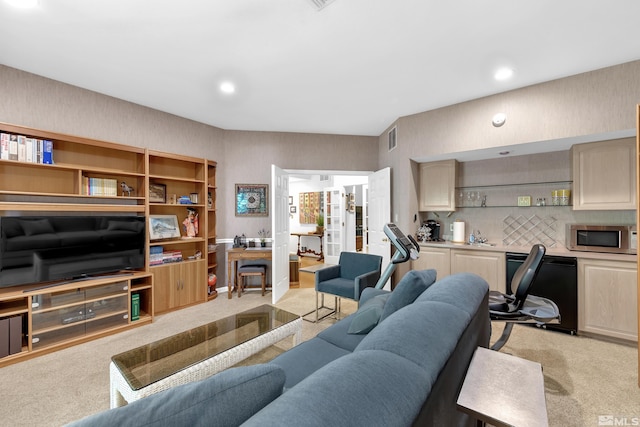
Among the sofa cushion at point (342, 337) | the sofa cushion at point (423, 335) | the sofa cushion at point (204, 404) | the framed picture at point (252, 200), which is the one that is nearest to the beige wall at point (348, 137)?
the framed picture at point (252, 200)

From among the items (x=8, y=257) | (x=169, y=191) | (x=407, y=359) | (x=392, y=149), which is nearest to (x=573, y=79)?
(x=392, y=149)

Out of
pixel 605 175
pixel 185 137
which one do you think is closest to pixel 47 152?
pixel 185 137

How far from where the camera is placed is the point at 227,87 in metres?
3.13

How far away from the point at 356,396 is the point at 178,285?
3741 mm

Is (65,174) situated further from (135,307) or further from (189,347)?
(189,347)

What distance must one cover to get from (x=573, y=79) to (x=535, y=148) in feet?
2.53

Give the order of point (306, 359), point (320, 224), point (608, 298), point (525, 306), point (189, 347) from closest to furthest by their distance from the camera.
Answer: point (306, 359), point (189, 347), point (525, 306), point (608, 298), point (320, 224)

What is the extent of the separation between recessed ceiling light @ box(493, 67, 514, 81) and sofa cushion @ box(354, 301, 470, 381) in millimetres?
2640

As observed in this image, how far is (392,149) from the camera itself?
4.34 m

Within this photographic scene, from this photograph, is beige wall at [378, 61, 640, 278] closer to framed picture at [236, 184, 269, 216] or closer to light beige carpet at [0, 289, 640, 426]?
light beige carpet at [0, 289, 640, 426]

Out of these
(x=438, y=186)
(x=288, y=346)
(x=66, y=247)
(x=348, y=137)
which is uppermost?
(x=348, y=137)

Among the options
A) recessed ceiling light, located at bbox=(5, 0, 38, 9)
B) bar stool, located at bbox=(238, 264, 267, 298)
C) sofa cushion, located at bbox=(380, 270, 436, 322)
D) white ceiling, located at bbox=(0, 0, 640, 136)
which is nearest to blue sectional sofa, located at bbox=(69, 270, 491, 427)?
sofa cushion, located at bbox=(380, 270, 436, 322)

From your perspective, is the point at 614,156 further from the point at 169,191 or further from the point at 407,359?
the point at 169,191

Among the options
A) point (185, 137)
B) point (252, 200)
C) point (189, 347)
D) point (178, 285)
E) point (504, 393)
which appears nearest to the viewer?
point (504, 393)
